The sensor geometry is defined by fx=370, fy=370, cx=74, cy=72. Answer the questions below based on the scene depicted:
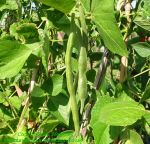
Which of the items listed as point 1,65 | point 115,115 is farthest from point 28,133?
point 115,115

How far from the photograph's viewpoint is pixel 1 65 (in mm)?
791

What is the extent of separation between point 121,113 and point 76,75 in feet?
0.38

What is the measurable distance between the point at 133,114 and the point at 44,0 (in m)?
0.26

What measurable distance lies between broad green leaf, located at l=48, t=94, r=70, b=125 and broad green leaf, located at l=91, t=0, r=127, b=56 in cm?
22

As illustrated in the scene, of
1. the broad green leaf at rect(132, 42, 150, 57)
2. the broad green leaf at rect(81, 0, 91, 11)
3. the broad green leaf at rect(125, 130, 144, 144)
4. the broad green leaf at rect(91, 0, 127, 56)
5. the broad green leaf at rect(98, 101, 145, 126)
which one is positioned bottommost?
the broad green leaf at rect(125, 130, 144, 144)

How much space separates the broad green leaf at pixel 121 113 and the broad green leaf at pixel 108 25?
10 centimetres

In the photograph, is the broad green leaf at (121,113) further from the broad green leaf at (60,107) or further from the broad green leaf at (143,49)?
the broad green leaf at (143,49)

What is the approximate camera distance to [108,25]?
68 cm

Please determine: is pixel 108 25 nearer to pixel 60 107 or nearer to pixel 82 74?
pixel 82 74

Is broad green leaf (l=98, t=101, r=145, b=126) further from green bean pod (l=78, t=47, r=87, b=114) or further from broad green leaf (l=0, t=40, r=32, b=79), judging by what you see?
broad green leaf (l=0, t=40, r=32, b=79)

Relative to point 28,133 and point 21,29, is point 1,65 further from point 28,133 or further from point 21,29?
point 28,133

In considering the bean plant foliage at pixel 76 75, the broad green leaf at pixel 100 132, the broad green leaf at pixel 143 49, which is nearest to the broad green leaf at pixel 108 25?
the bean plant foliage at pixel 76 75

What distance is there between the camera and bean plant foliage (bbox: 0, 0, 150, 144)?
679mm

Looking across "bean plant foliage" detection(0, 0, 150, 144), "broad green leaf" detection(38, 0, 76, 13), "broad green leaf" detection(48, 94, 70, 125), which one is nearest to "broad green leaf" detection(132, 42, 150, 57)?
"bean plant foliage" detection(0, 0, 150, 144)
